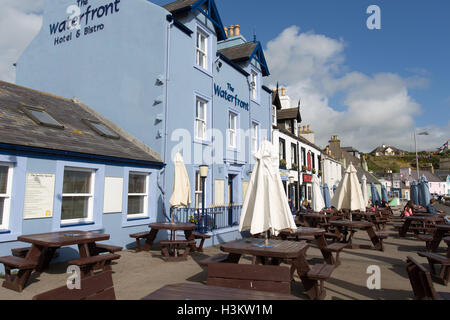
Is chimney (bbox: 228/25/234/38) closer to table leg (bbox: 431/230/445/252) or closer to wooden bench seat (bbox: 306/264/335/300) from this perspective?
table leg (bbox: 431/230/445/252)

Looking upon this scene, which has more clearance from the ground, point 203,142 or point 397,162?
point 397,162

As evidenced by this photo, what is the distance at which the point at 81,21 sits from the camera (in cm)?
1403

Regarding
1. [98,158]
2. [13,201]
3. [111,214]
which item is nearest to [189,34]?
[98,158]

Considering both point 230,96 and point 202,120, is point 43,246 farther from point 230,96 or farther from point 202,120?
point 230,96

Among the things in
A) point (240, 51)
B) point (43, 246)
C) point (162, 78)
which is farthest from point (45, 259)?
point (240, 51)

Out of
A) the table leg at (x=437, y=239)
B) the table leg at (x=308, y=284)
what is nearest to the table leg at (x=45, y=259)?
the table leg at (x=308, y=284)

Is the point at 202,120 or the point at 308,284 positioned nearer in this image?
the point at 308,284

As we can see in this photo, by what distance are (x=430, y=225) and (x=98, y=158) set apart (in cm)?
1324

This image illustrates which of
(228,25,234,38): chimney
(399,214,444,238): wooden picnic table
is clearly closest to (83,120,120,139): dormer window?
(228,25,234,38): chimney

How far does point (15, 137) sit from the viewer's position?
723 cm

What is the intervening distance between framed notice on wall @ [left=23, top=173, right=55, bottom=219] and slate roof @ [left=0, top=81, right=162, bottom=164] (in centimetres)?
74

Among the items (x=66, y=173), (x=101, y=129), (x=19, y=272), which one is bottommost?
(x=19, y=272)

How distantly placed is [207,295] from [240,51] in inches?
633

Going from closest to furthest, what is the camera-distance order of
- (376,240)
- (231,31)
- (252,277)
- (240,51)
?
(252,277), (376,240), (240,51), (231,31)
